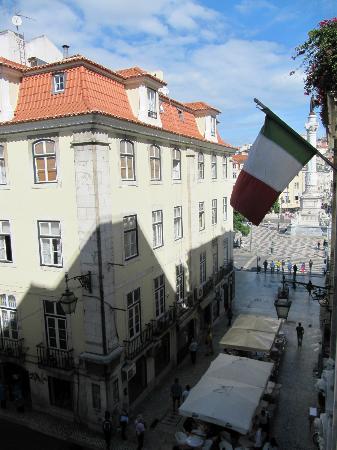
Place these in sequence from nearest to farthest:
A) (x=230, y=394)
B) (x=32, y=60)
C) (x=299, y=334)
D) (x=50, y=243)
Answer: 1. (x=230, y=394)
2. (x=50, y=243)
3. (x=32, y=60)
4. (x=299, y=334)

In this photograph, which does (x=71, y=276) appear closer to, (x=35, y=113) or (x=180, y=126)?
(x=35, y=113)

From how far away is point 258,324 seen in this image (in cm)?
2048

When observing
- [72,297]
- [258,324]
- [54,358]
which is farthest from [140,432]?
[258,324]

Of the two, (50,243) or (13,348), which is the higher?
(50,243)

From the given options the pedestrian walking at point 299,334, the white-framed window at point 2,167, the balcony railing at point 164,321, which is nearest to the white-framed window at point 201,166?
the balcony railing at point 164,321

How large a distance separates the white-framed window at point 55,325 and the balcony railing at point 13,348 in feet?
5.07

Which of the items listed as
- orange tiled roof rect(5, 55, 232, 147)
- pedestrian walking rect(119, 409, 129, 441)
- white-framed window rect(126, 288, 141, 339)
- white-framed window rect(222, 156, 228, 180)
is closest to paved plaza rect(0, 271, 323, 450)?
pedestrian walking rect(119, 409, 129, 441)

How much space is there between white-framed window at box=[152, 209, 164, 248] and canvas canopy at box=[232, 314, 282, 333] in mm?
6315

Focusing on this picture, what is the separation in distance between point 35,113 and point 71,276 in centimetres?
648

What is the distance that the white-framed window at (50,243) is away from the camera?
14969mm

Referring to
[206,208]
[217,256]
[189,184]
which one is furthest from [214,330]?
[189,184]

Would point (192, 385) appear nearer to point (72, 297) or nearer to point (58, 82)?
point (72, 297)

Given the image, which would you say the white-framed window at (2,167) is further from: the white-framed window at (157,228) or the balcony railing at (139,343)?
the balcony railing at (139,343)

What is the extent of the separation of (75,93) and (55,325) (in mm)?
9235
